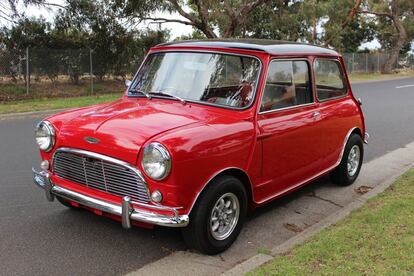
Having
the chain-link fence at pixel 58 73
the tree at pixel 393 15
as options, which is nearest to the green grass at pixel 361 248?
the chain-link fence at pixel 58 73

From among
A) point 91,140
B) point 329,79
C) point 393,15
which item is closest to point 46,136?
point 91,140

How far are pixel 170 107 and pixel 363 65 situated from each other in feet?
132

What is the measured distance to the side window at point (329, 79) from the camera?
5500mm

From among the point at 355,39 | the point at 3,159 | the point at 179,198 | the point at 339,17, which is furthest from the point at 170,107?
the point at 355,39

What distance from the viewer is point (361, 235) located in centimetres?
416

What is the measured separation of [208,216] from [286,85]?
5.76 feet

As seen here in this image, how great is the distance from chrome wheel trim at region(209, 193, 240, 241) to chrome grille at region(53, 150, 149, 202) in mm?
662

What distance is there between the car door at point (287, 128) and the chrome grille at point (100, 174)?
4.09ft

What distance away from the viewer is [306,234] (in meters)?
4.42

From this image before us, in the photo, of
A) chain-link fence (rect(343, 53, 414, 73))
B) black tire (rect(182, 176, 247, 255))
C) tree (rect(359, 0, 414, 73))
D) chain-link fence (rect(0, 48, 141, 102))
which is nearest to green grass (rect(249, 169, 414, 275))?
black tire (rect(182, 176, 247, 255))

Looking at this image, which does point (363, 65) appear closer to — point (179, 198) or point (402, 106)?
point (402, 106)

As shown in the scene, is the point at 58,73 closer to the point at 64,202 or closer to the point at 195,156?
the point at 64,202

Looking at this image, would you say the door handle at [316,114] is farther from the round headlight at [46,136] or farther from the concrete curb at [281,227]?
the round headlight at [46,136]

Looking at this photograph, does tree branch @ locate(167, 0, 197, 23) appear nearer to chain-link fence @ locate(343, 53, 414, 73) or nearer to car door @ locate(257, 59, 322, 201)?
car door @ locate(257, 59, 322, 201)
